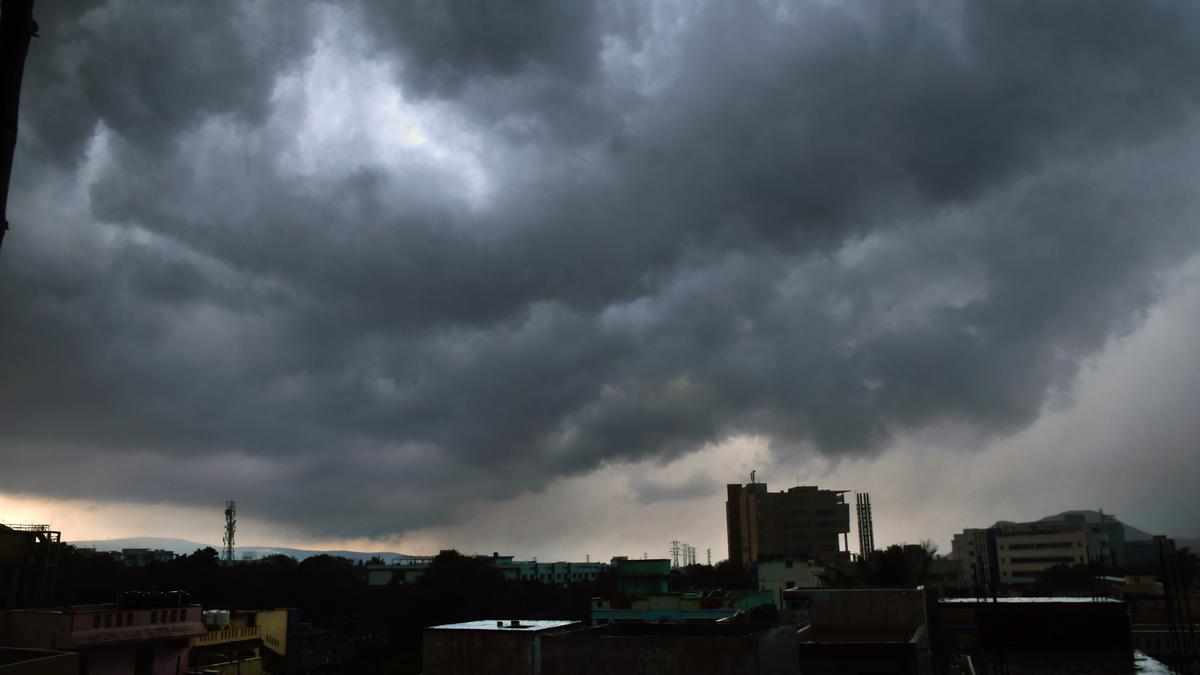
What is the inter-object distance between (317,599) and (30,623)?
61892 millimetres

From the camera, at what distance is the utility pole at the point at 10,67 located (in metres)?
6.58

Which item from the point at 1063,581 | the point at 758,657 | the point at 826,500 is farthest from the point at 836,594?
the point at 826,500

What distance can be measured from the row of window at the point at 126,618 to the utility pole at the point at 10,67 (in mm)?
32751

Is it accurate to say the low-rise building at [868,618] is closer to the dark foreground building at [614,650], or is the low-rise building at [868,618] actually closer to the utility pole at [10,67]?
the dark foreground building at [614,650]

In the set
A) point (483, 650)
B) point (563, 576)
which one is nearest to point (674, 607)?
point (483, 650)

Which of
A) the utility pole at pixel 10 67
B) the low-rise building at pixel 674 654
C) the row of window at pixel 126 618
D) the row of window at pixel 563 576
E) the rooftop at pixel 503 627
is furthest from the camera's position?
the row of window at pixel 563 576

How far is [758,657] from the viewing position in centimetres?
1923

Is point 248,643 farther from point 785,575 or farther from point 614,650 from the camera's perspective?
point 785,575

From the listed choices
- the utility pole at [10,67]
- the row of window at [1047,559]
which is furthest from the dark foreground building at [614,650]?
the row of window at [1047,559]

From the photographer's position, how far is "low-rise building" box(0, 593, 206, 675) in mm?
32250

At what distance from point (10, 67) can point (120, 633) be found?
34.6 metres

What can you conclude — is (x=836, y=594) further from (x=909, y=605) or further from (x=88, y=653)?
(x=88, y=653)

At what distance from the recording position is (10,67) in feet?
22.1

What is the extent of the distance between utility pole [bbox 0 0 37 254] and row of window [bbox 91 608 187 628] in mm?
32751
